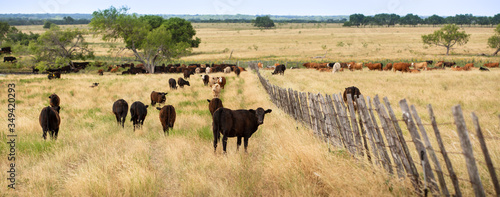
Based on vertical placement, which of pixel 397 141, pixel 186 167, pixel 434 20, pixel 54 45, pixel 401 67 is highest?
pixel 434 20

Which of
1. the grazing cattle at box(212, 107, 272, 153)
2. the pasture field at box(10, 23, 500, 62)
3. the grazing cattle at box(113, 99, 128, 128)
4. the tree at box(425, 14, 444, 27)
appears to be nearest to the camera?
the grazing cattle at box(212, 107, 272, 153)

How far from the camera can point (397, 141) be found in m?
4.46

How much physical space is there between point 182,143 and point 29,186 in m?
3.25

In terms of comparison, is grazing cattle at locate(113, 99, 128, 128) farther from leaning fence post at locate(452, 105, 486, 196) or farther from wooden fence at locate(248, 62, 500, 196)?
leaning fence post at locate(452, 105, 486, 196)

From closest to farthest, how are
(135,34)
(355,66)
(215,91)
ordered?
(215,91)
(355,66)
(135,34)

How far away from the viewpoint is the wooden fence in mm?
3400

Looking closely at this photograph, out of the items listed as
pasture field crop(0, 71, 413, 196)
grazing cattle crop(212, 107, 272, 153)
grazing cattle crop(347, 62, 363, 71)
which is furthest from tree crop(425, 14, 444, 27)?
Result: grazing cattle crop(212, 107, 272, 153)

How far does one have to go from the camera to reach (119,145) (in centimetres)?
815

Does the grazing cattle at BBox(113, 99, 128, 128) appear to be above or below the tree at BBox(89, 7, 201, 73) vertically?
below

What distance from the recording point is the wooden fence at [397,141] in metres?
3.40

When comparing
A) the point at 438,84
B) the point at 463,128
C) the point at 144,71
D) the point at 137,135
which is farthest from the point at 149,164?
the point at 144,71

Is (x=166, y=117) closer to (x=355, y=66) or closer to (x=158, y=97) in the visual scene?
(x=158, y=97)

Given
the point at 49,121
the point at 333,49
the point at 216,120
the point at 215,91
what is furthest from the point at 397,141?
the point at 333,49

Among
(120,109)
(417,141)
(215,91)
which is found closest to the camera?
(417,141)
